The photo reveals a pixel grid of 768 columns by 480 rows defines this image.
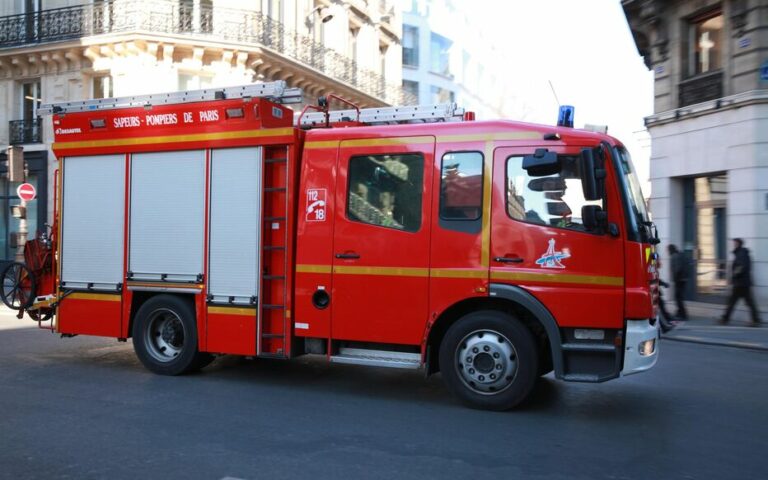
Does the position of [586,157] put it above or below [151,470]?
above

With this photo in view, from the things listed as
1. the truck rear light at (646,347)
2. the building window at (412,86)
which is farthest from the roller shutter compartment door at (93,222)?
the building window at (412,86)

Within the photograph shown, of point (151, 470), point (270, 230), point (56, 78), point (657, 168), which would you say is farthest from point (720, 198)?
point (56, 78)

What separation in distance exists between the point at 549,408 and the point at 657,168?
1309 centimetres

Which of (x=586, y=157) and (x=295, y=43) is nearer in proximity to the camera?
(x=586, y=157)

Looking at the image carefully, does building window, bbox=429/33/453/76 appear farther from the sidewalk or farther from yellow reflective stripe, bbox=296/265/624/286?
yellow reflective stripe, bbox=296/265/624/286

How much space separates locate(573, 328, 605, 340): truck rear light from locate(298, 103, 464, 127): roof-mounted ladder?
2.67 meters

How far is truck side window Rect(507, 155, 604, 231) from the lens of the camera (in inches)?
235

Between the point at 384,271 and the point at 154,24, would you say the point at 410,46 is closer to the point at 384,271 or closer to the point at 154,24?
the point at 154,24

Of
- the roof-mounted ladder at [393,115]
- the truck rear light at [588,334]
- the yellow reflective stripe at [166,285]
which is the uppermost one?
the roof-mounted ladder at [393,115]

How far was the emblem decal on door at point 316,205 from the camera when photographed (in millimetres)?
6891

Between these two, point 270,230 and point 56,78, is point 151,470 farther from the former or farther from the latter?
point 56,78

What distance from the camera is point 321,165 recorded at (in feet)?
22.8

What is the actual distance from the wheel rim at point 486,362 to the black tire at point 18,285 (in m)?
5.89

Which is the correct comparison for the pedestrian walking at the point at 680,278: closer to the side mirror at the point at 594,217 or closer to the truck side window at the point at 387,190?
the side mirror at the point at 594,217
